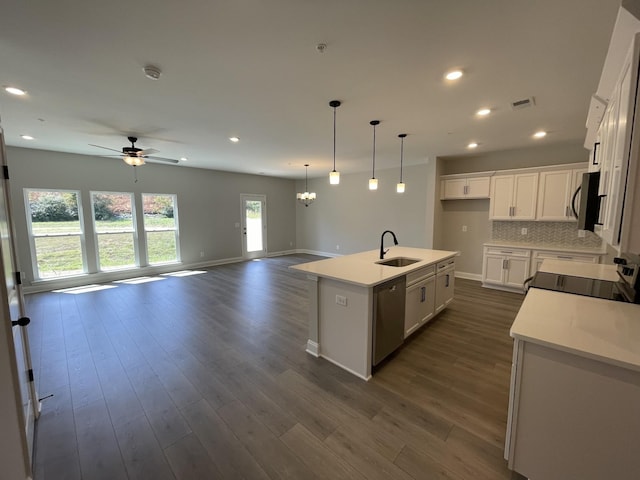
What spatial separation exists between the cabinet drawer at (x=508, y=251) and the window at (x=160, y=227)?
755 centimetres

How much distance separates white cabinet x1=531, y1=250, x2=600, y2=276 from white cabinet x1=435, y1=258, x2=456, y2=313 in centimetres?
163

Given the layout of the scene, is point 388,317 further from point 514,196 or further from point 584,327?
point 514,196

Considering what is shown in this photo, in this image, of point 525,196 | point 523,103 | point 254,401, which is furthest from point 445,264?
point 254,401

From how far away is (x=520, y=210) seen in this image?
4867mm

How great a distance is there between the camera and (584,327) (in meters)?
1.38

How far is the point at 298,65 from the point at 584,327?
8.64ft

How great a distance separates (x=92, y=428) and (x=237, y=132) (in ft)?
12.2

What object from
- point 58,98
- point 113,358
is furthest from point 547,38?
point 113,358

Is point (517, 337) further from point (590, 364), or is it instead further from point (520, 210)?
point (520, 210)

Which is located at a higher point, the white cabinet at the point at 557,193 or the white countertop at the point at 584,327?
the white cabinet at the point at 557,193

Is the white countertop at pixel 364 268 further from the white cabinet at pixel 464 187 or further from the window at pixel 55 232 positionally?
the window at pixel 55 232

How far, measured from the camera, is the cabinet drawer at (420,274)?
2.94 metres

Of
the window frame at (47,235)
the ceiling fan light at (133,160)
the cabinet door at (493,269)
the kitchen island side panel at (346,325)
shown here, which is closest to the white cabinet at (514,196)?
the cabinet door at (493,269)

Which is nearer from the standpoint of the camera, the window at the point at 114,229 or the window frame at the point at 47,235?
the window frame at the point at 47,235
